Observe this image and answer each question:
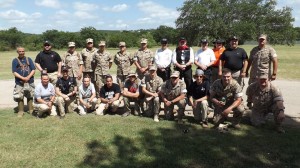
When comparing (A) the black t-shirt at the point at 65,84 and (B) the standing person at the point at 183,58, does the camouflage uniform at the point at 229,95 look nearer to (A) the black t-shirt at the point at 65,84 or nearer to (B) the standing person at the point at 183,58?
(B) the standing person at the point at 183,58

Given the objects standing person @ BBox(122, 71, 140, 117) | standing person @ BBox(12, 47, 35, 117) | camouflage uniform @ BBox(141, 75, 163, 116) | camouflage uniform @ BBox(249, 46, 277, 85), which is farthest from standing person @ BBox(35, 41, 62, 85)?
camouflage uniform @ BBox(249, 46, 277, 85)

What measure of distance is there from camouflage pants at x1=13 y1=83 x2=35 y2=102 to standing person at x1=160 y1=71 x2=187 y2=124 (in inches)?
140

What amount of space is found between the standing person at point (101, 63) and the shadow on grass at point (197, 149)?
9.48 feet

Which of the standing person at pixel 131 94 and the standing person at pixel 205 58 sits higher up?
the standing person at pixel 205 58

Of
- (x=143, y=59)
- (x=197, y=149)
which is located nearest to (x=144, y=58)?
(x=143, y=59)

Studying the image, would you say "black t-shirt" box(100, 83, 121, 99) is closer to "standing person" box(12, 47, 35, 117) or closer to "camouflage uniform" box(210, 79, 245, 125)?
"standing person" box(12, 47, 35, 117)

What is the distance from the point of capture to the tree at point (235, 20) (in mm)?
30672

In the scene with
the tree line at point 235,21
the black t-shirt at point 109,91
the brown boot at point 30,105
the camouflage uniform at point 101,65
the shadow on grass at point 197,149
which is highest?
the tree line at point 235,21

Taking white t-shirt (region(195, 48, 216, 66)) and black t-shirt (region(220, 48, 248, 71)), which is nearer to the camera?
black t-shirt (region(220, 48, 248, 71))

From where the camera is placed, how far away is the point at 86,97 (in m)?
8.64

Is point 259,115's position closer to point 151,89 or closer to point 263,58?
point 263,58

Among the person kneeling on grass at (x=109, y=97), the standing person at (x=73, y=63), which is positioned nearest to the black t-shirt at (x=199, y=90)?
the person kneeling on grass at (x=109, y=97)

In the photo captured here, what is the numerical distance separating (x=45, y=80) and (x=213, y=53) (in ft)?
14.8

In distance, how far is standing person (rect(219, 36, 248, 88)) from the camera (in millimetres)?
8031
